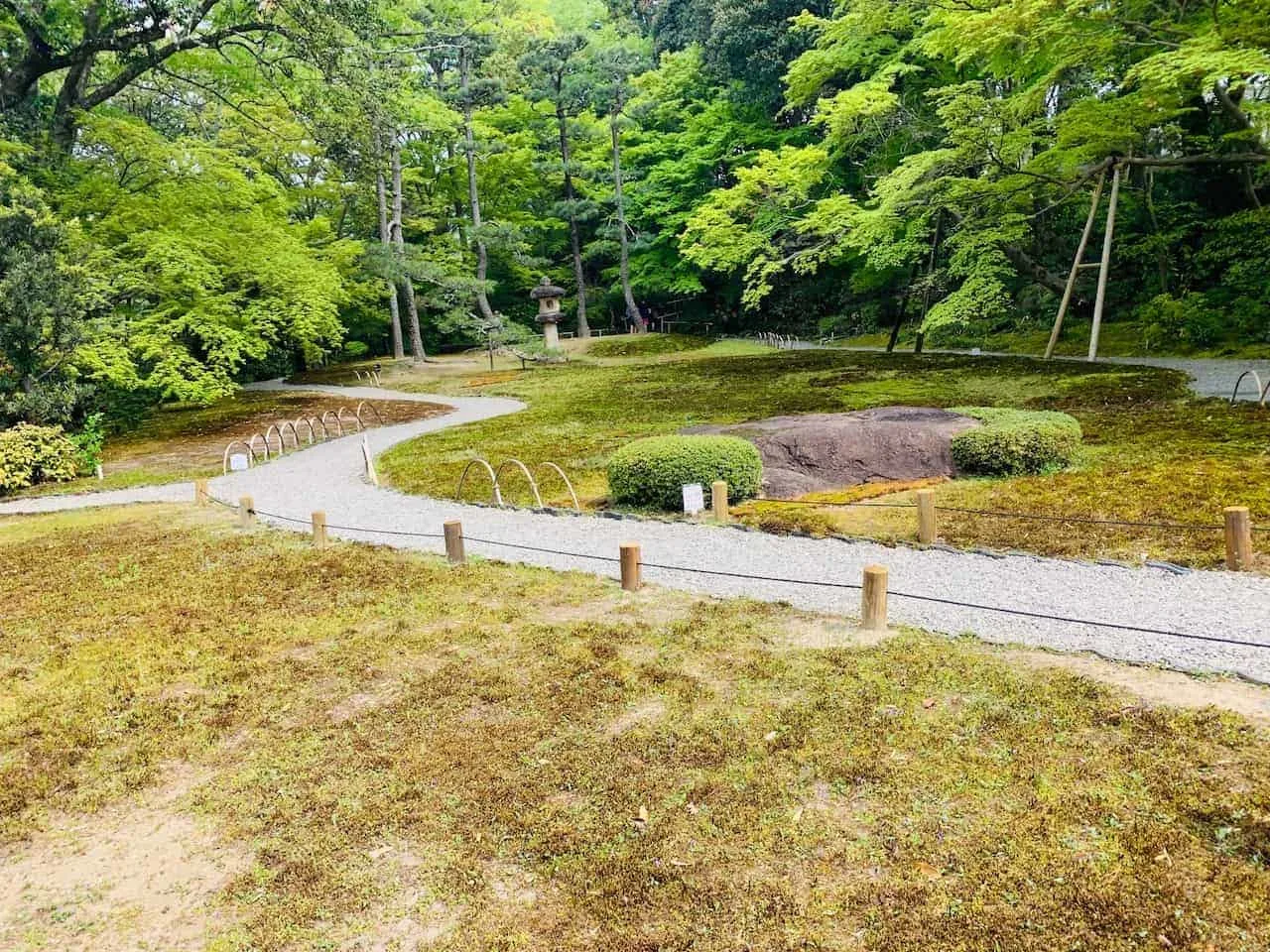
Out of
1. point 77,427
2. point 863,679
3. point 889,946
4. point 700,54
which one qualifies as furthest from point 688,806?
point 700,54

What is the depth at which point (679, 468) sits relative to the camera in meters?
8.43

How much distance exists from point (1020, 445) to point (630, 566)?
532 centimetres

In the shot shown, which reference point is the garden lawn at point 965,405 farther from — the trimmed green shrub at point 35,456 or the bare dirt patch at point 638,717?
the trimmed green shrub at point 35,456

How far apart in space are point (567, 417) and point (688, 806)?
45.2 feet

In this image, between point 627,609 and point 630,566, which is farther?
point 630,566

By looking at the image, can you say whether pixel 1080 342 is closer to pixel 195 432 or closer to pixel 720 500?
pixel 720 500

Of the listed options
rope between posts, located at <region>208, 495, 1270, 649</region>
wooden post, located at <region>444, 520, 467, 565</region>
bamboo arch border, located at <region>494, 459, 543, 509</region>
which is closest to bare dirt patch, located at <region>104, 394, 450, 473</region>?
bamboo arch border, located at <region>494, 459, 543, 509</region>

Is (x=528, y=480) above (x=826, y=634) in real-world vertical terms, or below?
above

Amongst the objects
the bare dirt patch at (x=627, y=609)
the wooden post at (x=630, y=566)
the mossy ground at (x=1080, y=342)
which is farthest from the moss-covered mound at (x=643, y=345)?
the bare dirt patch at (x=627, y=609)

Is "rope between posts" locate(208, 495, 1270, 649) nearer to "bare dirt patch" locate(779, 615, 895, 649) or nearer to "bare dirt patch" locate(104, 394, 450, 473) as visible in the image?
"bare dirt patch" locate(779, 615, 895, 649)

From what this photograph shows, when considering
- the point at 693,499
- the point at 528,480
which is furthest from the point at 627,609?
the point at 528,480

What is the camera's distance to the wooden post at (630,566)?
5.91 m

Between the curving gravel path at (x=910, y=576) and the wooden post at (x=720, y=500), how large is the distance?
26 cm

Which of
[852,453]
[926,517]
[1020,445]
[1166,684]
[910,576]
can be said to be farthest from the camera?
[852,453]
